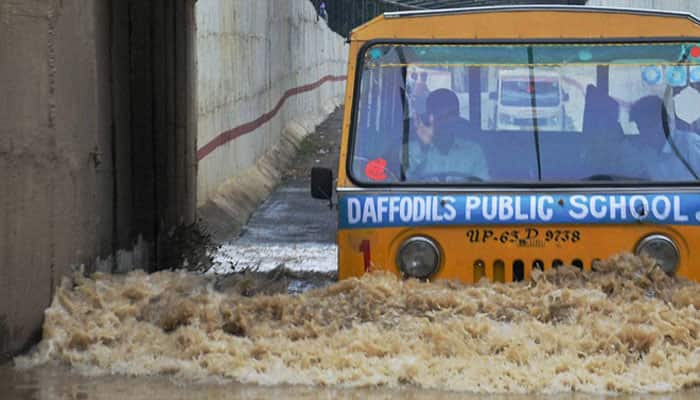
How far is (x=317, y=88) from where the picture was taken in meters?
43.1

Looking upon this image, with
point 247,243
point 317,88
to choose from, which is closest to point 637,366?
point 247,243

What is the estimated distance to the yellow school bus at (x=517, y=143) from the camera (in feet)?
36.9

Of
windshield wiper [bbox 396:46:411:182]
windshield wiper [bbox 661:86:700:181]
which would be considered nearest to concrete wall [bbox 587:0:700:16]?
windshield wiper [bbox 661:86:700:181]

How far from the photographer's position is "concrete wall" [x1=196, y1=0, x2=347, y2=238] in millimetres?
20844

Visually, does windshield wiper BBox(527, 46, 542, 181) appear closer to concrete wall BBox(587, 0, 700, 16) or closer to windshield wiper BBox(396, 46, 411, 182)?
windshield wiper BBox(396, 46, 411, 182)

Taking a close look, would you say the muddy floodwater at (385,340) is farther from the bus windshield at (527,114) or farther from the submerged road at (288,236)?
the submerged road at (288,236)

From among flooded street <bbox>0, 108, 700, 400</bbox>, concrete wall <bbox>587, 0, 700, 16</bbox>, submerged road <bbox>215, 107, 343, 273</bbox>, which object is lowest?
submerged road <bbox>215, 107, 343, 273</bbox>

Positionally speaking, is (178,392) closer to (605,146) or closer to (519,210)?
Result: (519,210)

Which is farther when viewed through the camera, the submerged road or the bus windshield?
the submerged road

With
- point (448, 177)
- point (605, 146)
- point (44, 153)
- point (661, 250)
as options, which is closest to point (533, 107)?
point (605, 146)

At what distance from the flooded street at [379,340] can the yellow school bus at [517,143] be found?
0.25 meters

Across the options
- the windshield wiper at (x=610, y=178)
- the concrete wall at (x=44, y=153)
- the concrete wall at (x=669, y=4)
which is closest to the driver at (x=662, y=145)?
the windshield wiper at (x=610, y=178)

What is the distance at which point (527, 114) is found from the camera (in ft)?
38.5

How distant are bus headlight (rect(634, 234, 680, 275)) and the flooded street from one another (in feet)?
0.31
